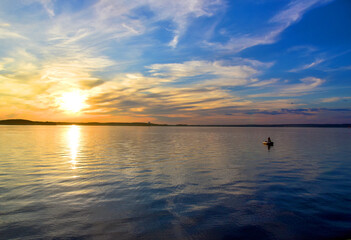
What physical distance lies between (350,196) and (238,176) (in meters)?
10.1

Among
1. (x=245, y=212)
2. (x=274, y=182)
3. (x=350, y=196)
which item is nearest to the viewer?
(x=245, y=212)

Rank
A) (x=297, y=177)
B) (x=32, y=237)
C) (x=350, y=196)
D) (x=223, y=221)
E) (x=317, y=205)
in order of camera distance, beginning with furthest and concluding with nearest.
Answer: (x=297, y=177)
(x=350, y=196)
(x=317, y=205)
(x=223, y=221)
(x=32, y=237)

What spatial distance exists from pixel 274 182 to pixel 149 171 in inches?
574

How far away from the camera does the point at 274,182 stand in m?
22.7

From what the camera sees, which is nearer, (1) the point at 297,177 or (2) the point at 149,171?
(1) the point at 297,177

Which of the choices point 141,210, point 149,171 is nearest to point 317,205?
point 141,210

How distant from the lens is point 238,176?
25.2 meters

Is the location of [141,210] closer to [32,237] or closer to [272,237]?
[32,237]

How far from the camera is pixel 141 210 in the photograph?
14961 mm

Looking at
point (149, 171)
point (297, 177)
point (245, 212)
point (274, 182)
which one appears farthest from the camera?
point (149, 171)

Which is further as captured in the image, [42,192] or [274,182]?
[274,182]

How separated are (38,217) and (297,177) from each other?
25401 millimetres

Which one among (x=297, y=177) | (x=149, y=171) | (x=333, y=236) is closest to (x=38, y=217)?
(x=149, y=171)

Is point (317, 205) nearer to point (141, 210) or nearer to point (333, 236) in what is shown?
point (333, 236)
